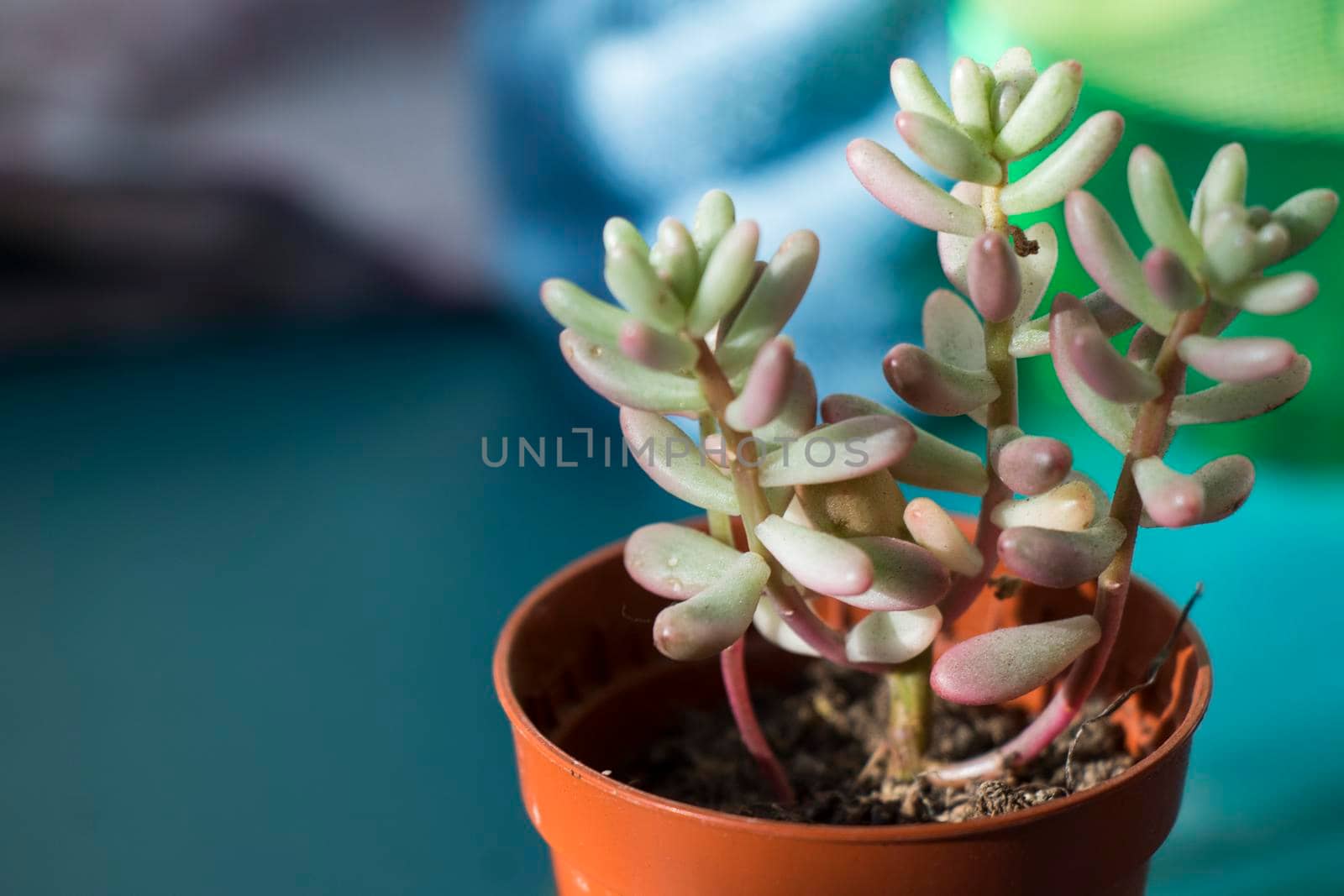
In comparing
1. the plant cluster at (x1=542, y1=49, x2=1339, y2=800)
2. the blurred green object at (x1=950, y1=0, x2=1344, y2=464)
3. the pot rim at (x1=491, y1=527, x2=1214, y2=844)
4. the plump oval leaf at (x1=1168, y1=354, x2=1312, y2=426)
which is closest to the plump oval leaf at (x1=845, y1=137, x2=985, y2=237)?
the plant cluster at (x1=542, y1=49, x2=1339, y2=800)

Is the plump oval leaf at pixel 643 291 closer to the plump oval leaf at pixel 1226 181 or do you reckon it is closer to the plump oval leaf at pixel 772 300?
the plump oval leaf at pixel 772 300

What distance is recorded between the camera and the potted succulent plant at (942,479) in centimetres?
40

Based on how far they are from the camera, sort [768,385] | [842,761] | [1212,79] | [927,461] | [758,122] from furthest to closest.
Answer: [758,122] → [1212,79] → [842,761] → [927,461] → [768,385]

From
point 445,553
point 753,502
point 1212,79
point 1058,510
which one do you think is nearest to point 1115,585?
point 1058,510

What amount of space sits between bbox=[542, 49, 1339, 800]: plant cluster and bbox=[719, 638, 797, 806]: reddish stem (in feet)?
0.10

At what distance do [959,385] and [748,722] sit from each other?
18 cm

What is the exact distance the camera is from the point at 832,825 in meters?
0.42

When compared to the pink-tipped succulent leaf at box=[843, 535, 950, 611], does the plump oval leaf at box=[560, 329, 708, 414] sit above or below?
above

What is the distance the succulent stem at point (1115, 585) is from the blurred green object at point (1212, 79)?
64 cm

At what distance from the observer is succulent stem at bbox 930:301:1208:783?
1.40 ft

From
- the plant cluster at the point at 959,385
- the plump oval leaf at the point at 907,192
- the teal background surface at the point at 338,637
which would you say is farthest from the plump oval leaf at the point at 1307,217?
the teal background surface at the point at 338,637

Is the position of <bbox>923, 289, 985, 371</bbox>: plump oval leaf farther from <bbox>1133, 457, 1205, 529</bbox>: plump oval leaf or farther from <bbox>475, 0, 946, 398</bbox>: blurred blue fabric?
<bbox>475, 0, 946, 398</bbox>: blurred blue fabric

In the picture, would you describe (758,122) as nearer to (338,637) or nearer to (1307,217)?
(338,637)

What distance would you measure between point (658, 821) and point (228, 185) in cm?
157
